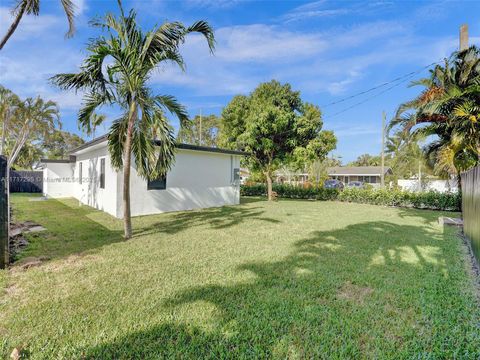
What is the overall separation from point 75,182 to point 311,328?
702 inches

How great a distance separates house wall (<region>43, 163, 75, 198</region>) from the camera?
57.4 feet

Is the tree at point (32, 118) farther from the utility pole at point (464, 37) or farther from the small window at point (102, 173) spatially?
the utility pole at point (464, 37)

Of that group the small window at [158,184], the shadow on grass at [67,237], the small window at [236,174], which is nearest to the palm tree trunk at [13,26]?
the shadow on grass at [67,237]

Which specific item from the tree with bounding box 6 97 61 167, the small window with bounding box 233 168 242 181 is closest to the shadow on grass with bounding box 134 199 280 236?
the small window with bounding box 233 168 242 181

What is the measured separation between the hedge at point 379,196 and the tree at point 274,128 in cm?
289

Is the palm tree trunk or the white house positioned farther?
the white house

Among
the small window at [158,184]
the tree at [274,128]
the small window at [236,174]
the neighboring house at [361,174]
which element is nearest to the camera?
the small window at [158,184]

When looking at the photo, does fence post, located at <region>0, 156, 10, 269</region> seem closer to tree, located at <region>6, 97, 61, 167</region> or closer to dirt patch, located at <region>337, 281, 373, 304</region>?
dirt patch, located at <region>337, 281, 373, 304</region>

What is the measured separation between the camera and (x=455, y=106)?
21.5 feet

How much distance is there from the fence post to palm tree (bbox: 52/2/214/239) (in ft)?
7.40

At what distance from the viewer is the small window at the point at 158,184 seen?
10009 mm

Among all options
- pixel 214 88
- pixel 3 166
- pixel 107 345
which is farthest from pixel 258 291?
pixel 214 88

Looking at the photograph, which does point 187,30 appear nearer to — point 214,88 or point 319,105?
point 214,88

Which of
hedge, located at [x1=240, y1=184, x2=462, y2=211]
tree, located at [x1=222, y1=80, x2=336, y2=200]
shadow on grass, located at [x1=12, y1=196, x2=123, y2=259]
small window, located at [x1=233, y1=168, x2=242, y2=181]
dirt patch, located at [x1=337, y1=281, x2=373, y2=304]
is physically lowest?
dirt patch, located at [x1=337, y1=281, x2=373, y2=304]
